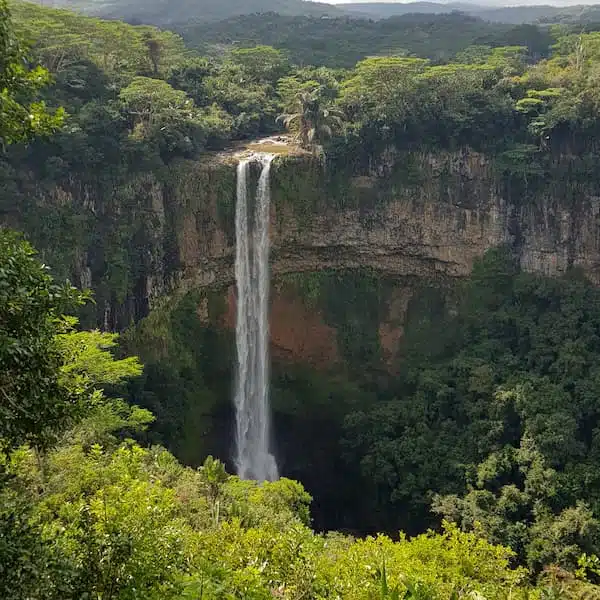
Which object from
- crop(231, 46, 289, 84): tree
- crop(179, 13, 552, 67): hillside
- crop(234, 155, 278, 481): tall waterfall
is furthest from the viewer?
crop(179, 13, 552, 67): hillside

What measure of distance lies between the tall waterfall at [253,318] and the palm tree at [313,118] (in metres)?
1.93

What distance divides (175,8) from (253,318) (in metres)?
89.0

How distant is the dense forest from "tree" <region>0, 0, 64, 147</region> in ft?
16.3

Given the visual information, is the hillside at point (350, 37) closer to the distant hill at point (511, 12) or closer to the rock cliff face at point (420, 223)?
the rock cliff face at point (420, 223)

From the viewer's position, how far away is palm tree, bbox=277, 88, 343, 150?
25.9 meters

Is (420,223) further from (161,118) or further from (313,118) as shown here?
(161,118)

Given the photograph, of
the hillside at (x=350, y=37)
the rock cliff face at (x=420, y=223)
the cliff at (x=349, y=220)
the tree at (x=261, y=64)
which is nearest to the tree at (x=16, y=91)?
the cliff at (x=349, y=220)

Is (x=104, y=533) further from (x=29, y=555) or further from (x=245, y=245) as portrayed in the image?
(x=245, y=245)

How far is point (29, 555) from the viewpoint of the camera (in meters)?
5.18

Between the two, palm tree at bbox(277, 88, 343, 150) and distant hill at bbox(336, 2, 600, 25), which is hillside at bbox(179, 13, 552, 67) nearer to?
palm tree at bbox(277, 88, 343, 150)

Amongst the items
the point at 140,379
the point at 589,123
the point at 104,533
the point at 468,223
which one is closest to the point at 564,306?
the point at 468,223

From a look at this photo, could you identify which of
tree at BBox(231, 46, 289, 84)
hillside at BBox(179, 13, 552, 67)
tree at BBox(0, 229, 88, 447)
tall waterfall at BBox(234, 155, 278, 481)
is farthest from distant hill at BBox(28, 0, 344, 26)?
tree at BBox(0, 229, 88, 447)

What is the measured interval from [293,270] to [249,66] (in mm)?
13301

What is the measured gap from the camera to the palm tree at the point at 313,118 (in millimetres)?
25875
